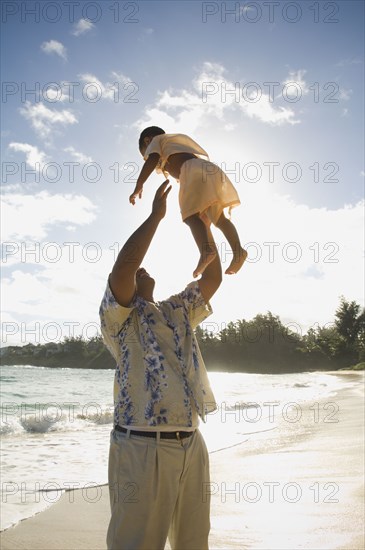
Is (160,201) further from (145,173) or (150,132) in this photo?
(150,132)

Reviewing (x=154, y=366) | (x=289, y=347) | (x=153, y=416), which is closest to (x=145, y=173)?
(x=154, y=366)

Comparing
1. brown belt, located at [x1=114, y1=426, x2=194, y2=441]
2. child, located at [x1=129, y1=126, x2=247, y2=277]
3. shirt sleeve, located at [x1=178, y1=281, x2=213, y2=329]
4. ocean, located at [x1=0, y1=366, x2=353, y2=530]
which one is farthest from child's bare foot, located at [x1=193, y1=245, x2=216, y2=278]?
ocean, located at [x1=0, y1=366, x2=353, y2=530]

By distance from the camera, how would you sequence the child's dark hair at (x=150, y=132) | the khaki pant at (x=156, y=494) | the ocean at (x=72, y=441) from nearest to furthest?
the khaki pant at (x=156, y=494)
the child's dark hair at (x=150, y=132)
the ocean at (x=72, y=441)

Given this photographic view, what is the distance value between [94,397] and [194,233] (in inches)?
757

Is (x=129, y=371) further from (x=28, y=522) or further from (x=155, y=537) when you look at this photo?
(x=28, y=522)

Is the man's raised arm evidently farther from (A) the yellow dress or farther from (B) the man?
(A) the yellow dress

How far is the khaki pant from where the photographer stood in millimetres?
1714

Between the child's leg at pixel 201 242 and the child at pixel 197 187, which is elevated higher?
the child at pixel 197 187

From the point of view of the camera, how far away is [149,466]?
1736 millimetres

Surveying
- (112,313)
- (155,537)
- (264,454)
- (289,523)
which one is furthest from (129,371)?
(264,454)

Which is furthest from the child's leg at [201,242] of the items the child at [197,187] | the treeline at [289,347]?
the treeline at [289,347]

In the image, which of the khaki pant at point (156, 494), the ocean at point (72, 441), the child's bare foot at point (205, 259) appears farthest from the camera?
the ocean at point (72, 441)

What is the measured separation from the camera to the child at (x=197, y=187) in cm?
229

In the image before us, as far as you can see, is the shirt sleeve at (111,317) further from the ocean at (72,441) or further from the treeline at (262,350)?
the treeline at (262,350)
